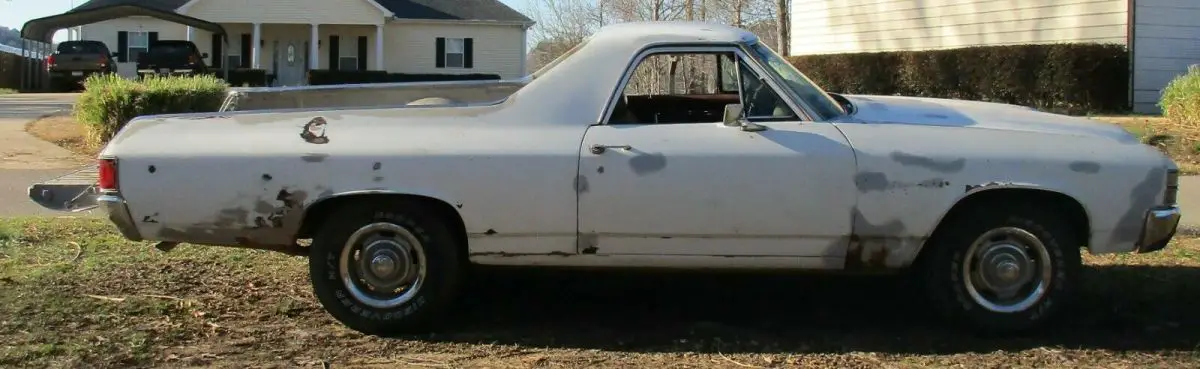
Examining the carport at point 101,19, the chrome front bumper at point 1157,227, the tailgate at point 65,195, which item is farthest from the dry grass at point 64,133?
the chrome front bumper at point 1157,227

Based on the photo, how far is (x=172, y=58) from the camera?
28.8 m

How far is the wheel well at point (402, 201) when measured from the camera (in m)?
5.05

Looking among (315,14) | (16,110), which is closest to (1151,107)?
(16,110)

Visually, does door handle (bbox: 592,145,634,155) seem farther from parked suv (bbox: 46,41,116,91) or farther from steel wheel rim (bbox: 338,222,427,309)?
parked suv (bbox: 46,41,116,91)

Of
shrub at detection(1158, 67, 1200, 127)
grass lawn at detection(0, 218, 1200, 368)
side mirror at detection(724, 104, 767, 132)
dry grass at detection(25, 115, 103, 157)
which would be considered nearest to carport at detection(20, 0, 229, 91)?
dry grass at detection(25, 115, 103, 157)

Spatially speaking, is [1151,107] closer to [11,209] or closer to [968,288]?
[968,288]

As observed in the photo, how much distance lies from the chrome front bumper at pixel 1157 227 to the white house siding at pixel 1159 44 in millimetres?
13997

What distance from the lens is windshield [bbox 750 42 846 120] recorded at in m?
5.17

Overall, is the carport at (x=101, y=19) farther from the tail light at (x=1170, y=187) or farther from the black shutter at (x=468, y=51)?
the tail light at (x=1170, y=187)

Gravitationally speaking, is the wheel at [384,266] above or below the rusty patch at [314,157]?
below

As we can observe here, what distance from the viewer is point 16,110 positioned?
845 inches

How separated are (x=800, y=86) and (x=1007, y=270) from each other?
4.11ft

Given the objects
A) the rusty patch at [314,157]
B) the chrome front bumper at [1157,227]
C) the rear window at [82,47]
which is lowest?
the chrome front bumper at [1157,227]

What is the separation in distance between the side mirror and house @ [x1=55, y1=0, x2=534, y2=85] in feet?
100
